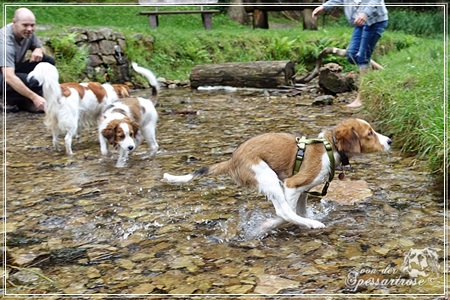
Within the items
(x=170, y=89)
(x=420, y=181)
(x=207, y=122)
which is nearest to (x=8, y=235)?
(x=420, y=181)

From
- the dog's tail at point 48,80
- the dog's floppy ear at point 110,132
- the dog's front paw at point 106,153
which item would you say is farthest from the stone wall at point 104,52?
the dog's floppy ear at point 110,132

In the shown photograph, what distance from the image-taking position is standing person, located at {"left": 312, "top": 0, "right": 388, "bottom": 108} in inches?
332

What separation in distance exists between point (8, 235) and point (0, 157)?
291cm

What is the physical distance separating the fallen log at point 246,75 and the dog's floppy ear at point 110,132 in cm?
600

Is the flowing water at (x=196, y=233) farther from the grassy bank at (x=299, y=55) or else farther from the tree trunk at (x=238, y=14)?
the tree trunk at (x=238, y=14)

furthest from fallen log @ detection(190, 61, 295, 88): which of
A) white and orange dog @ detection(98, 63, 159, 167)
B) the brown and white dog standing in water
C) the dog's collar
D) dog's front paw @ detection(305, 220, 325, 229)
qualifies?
dog's front paw @ detection(305, 220, 325, 229)

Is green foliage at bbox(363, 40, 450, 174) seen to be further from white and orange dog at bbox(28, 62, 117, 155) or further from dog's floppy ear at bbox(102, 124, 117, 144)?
white and orange dog at bbox(28, 62, 117, 155)

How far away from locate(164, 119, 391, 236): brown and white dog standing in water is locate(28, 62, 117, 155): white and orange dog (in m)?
3.34

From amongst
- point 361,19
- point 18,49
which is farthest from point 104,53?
point 361,19

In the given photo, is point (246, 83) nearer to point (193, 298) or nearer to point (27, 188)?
point (27, 188)

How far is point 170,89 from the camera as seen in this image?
468 inches

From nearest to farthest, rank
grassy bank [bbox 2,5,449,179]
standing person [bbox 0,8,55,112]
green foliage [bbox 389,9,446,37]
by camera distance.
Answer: grassy bank [bbox 2,5,449,179] → standing person [bbox 0,8,55,112] → green foliage [bbox 389,9,446,37]

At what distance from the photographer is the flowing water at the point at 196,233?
3166mm

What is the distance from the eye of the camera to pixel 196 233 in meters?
4.02
